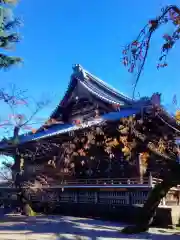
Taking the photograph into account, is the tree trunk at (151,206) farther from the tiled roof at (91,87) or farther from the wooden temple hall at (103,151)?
the tiled roof at (91,87)

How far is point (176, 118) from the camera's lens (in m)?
11.8

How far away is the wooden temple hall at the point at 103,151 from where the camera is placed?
12742 millimetres

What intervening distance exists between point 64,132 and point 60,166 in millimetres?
2339

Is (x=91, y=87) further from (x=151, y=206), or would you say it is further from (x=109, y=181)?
(x=151, y=206)

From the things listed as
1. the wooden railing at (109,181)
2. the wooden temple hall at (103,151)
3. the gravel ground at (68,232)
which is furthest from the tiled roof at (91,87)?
the gravel ground at (68,232)

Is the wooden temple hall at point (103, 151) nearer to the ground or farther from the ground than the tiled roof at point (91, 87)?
nearer to the ground

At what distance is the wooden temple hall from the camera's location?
1274 centimetres

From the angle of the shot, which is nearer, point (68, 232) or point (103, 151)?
point (68, 232)

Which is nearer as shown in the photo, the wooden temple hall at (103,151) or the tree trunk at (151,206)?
the tree trunk at (151,206)

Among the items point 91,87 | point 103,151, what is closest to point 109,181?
point 103,151

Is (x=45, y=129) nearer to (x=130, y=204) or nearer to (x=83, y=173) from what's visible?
(x=83, y=173)

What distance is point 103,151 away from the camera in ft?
49.4

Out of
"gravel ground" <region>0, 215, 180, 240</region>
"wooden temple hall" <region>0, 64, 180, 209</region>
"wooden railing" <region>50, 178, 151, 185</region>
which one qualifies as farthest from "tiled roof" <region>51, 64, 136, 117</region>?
"gravel ground" <region>0, 215, 180, 240</region>

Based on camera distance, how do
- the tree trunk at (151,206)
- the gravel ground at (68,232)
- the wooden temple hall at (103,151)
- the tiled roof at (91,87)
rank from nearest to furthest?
the gravel ground at (68,232) → the tree trunk at (151,206) → the wooden temple hall at (103,151) → the tiled roof at (91,87)
